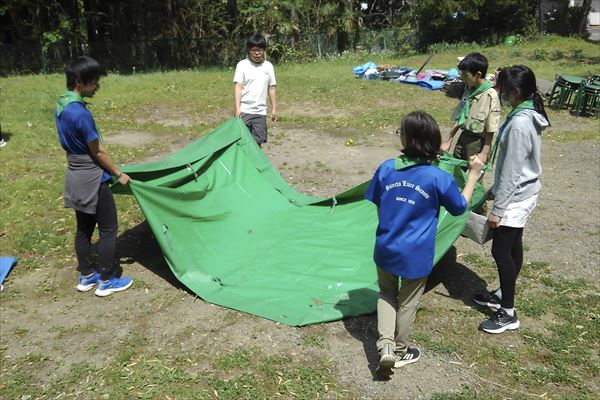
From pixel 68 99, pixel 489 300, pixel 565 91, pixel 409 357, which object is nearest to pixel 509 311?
pixel 489 300

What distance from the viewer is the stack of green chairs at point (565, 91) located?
12.2 m

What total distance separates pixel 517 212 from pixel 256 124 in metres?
3.70

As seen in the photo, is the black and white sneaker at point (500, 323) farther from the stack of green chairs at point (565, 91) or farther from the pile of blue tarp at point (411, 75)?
the pile of blue tarp at point (411, 75)

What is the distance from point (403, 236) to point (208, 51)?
66.9ft

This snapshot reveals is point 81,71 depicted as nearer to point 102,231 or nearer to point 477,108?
point 102,231

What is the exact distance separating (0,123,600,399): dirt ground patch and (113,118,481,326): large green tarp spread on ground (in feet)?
0.67

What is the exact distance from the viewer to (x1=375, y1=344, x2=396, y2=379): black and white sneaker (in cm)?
302

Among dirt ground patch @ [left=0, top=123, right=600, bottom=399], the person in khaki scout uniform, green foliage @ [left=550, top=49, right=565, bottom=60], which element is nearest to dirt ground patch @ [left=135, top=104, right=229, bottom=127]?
dirt ground patch @ [left=0, top=123, right=600, bottom=399]

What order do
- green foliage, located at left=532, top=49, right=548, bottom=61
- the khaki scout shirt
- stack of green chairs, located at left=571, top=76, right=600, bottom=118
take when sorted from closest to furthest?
the khaki scout shirt → stack of green chairs, located at left=571, top=76, right=600, bottom=118 → green foliage, located at left=532, top=49, right=548, bottom=61

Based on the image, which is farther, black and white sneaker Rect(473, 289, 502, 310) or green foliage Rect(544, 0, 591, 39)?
green foliage Rect(544, 0, 591, 39)

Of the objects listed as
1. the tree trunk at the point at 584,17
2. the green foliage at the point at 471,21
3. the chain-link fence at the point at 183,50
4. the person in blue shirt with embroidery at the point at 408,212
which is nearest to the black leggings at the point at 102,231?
the person in blue shirt with embroidery at the point at 408,212

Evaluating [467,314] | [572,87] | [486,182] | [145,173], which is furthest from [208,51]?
[467,314]

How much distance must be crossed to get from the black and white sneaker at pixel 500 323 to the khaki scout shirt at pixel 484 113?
5.78 feet

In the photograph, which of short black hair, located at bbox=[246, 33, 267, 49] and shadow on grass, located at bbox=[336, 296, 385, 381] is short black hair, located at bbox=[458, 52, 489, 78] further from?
short black hair, located at bbox=[246, 33, 267, 49]
